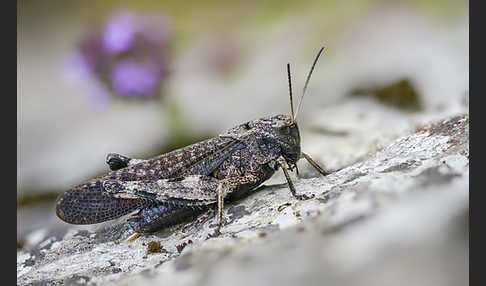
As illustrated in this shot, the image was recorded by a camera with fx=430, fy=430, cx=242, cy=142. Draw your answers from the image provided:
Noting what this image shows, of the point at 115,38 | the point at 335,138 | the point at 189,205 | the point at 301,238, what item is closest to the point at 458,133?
the point at 301,238

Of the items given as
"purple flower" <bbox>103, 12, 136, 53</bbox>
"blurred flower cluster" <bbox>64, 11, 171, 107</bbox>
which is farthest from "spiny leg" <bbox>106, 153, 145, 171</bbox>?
"purple flower" <bbox>103, 12, 136, 53</bbox>

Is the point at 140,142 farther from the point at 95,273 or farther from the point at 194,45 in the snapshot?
the point at 95,273

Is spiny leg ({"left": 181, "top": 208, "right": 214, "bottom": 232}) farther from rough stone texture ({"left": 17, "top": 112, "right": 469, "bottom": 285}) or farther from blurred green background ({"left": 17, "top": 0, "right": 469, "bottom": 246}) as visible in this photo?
blurred green background ({"left": 17, "top": 0, "right": 469, "bottom": 246})

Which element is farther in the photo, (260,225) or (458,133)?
(458,133)

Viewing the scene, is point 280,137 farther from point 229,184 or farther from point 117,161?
point 117,161

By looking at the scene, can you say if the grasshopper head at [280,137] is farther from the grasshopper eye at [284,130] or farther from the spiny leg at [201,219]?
the spiny leg at [201,219]

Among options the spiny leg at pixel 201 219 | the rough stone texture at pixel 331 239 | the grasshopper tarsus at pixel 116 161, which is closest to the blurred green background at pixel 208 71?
the grasshopper tarsus at pixel 116 161
